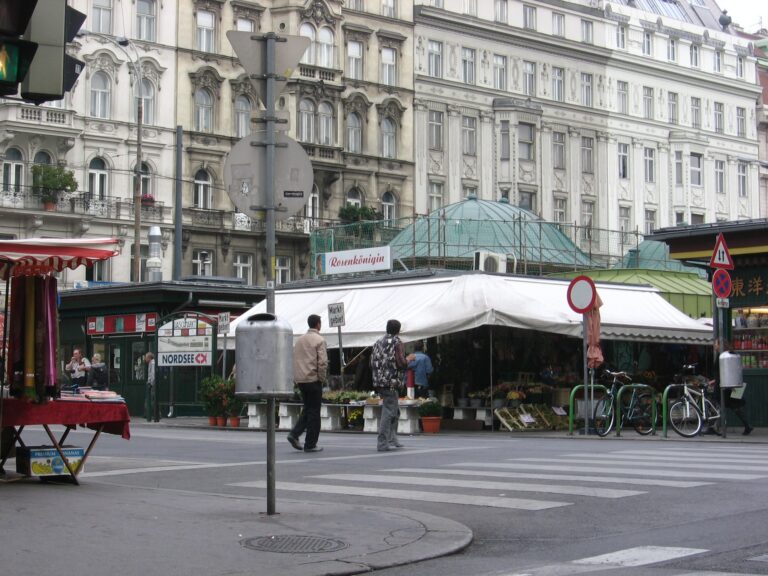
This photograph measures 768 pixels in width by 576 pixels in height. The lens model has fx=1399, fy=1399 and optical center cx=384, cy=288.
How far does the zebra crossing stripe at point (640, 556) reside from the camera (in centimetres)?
859

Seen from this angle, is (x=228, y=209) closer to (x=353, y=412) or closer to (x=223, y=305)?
(x=223, y=305)

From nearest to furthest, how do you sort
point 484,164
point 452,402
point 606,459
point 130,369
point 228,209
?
point 606,459 → point 452,402 → point 130,369 → point 228,209 → point 484,164

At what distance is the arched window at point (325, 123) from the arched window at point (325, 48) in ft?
6.30

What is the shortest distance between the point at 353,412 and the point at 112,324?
15.6m

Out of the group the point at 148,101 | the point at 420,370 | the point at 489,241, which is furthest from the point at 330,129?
the point at 420,370

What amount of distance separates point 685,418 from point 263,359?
47.1 ft

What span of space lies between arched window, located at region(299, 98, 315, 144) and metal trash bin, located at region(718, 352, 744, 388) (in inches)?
1723

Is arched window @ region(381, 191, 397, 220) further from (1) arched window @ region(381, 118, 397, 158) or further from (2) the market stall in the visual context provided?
(2) the market stall

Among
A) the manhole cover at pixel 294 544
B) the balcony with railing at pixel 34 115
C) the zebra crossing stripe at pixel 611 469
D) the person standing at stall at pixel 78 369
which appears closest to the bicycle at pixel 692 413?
Answer: the zebra crossing stripe at pixel 611 469

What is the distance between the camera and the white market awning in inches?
1118

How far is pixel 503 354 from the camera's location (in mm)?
31016

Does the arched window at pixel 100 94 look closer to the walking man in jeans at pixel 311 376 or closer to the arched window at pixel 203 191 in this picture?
the arched window at pixel 203 191

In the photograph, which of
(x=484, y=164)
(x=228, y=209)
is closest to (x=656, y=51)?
(x=484, y=164)

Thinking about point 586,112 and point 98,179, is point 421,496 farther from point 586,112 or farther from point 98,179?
point 586,112
